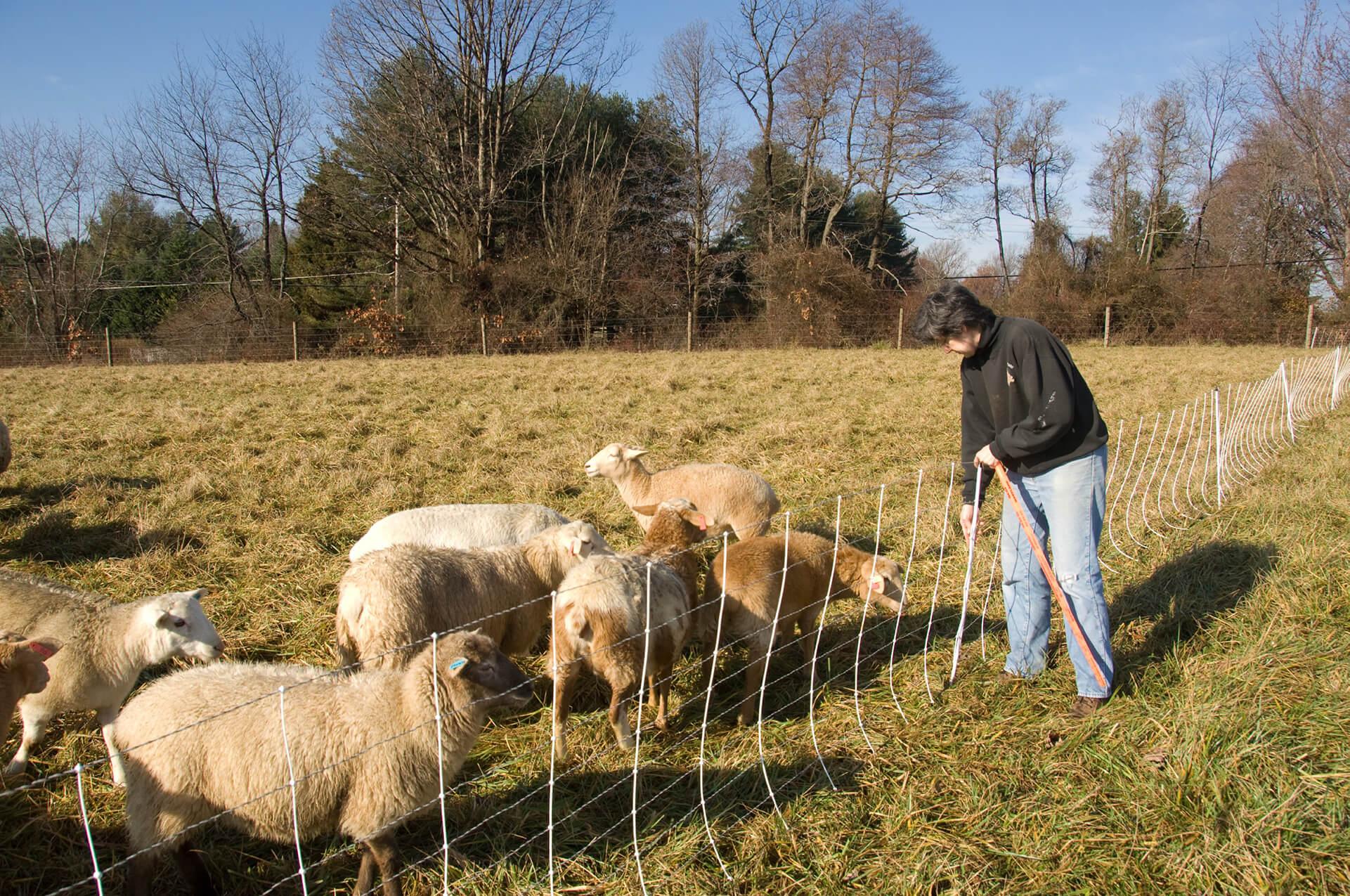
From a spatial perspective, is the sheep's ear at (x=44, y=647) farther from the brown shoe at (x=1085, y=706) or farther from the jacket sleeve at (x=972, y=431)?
the brown shoe at (x=1085, y=706)

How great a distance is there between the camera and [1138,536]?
591cm

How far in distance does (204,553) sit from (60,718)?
6.57 ft

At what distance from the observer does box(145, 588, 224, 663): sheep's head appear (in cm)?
380

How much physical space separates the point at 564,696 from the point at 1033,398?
100.0 inches

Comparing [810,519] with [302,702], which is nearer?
[302,702]

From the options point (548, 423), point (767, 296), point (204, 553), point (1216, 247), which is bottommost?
point (204, 553)

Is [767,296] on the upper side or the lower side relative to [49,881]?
upper

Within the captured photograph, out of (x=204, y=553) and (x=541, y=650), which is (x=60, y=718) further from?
(x=541, y=650)

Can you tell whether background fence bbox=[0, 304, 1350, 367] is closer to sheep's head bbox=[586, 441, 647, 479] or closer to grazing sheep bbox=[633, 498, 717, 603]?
sheep's head bbox=[586, 441, 647, 479]

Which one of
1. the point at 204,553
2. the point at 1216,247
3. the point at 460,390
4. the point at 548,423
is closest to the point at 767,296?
the point at 460,390

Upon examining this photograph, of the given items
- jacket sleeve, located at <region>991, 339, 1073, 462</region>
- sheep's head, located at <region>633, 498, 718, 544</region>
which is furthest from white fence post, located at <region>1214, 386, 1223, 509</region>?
sheep's head, located at <region>633, 498, 718, 544</region>

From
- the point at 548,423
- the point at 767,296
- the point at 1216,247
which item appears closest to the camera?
the point at 548,423

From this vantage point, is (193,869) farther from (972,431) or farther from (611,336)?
(611,336)

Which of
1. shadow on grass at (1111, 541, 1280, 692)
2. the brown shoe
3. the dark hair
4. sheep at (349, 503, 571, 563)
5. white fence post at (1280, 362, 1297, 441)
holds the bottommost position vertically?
the brown shoe
